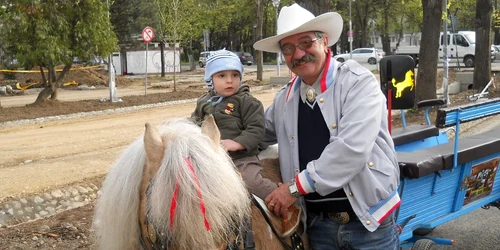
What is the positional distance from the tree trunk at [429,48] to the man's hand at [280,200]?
408 inches

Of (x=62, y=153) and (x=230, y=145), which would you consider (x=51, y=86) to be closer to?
(x=62, y=153)

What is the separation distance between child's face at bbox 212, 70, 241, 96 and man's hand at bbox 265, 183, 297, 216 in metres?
0.54

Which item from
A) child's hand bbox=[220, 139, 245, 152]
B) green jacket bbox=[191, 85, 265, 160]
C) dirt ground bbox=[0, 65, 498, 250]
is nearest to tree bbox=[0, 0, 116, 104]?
dirt ground bbox=[0, 65, 498, 250]

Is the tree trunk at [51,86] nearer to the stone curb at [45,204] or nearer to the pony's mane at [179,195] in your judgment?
the stone curb at [45,204]

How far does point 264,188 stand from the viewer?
246 cm

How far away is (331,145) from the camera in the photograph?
7.43ft

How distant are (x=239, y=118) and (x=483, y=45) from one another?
52.3 ft

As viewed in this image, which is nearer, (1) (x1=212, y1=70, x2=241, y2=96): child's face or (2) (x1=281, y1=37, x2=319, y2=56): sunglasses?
(2) (x1=281, y1=37, x2=319, y2=56): sunglasses

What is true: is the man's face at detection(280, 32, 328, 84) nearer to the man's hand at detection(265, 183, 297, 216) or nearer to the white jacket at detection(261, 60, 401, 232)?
the white jacket at detection(261, 60, 401, 232)

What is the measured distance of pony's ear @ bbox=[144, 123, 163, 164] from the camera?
1900 millimetres

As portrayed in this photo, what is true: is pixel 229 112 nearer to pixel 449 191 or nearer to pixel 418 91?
pixel 449 191

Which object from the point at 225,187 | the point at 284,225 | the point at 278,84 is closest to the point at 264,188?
the point at 284,225

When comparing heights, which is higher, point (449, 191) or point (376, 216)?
point (376, 216)

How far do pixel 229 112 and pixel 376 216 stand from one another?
810 mm
